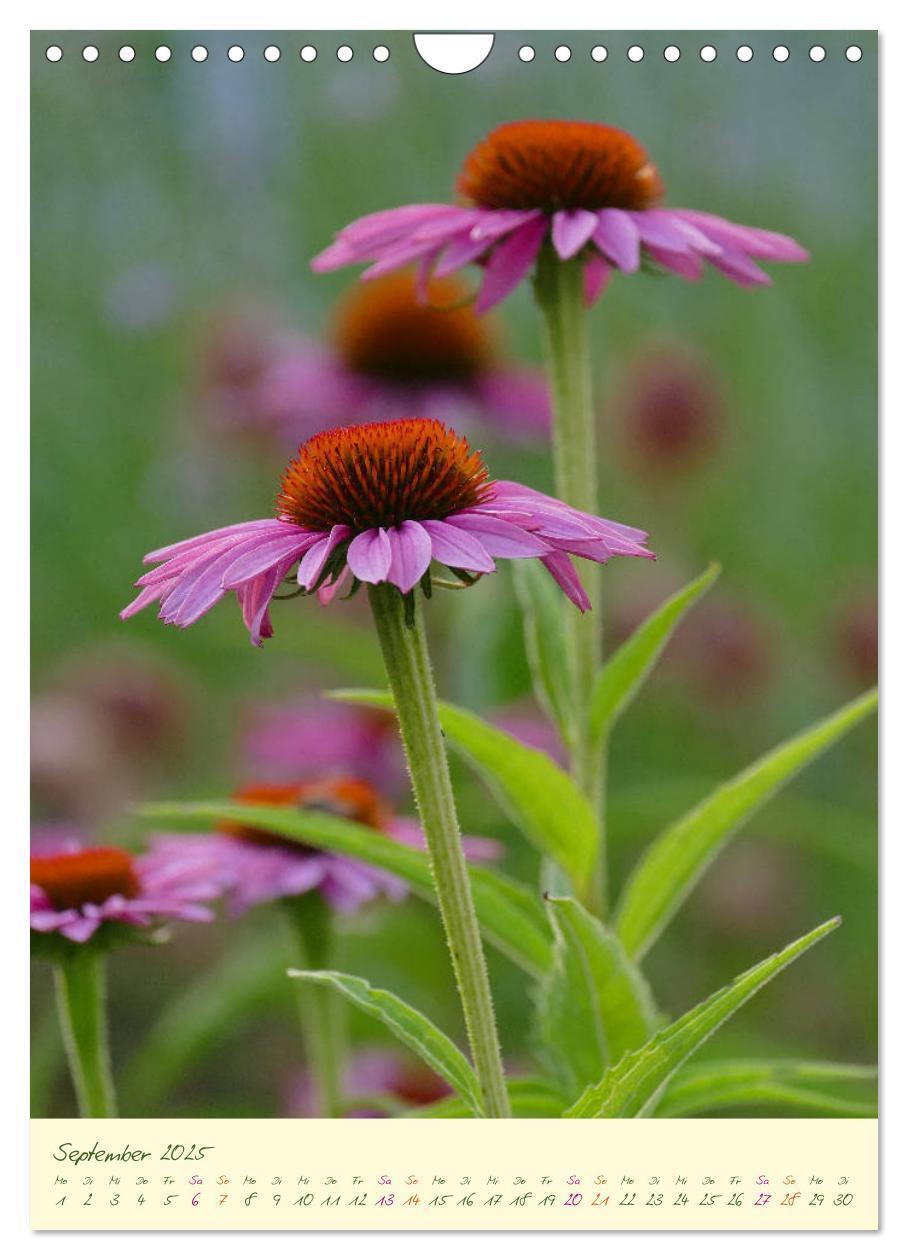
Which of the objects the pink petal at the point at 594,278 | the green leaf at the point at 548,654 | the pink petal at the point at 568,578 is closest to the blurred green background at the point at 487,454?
the pink petal at the point at 594,278

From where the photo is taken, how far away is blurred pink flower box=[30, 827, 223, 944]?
26.2 inches

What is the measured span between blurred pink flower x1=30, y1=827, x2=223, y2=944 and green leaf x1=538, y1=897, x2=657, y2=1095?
158 mm

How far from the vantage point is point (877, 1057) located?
733 mm

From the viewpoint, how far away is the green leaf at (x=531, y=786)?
1.94 feet

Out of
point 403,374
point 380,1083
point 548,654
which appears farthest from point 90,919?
point 403,374

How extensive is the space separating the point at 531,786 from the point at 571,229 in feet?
0.76

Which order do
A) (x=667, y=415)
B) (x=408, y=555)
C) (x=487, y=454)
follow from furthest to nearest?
(x=667, y=415), (x=487, y=454), (x=408, y=555)

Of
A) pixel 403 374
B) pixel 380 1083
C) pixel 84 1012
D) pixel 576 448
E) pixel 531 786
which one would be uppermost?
pixel 403 374

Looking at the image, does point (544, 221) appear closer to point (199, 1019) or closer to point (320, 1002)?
point (320, 1002)

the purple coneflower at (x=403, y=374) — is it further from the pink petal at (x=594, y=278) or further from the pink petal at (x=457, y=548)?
the pink petal at (x=457, y=548)

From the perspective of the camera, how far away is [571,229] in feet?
2.10
